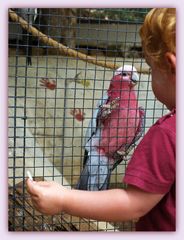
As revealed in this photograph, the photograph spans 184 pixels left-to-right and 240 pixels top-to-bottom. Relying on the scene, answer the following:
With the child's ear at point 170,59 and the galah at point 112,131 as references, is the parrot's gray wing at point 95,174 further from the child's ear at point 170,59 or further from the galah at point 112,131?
the child's ear at point 170,59

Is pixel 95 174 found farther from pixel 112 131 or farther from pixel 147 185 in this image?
pixel 147 185

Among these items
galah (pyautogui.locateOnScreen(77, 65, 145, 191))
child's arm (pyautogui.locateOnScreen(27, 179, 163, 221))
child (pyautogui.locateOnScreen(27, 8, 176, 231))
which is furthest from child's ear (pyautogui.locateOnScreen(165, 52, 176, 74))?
galah (pyautogui.locateOnScreen(77, 65, 145, 191))

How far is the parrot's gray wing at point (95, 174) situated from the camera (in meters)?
1.48

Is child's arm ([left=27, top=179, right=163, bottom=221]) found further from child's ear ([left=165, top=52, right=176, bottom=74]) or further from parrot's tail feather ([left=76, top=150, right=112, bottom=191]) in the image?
parrot's tail feather ([left=76, top=150, right=112, bottom=191])

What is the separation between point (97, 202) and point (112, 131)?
3.30 feet

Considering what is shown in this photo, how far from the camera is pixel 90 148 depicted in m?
1.58

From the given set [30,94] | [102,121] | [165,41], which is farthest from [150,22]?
[30,94]

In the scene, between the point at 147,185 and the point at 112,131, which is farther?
the point at 112,131

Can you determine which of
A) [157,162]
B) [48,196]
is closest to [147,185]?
[157,162]

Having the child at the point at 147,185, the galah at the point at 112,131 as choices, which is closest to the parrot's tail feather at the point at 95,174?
the galah at the point at 112,131

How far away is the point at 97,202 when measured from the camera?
0.54m

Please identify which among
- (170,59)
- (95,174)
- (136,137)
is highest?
(170,59)

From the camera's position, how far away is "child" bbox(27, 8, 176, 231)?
0.52 m

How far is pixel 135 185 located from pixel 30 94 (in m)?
2.02
